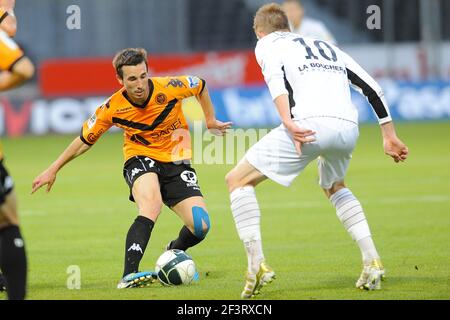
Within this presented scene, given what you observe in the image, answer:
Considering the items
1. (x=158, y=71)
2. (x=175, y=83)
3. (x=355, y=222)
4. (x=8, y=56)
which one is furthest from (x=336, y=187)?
(x=158, y=71)

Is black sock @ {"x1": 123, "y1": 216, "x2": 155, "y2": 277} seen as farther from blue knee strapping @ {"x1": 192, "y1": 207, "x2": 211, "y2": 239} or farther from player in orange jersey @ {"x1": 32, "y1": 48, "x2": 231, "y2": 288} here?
blue knee strapping @ {"x1": 192, "y1": 207, "x2": 211, "y2": 239}

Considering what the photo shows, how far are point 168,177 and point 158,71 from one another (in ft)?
58.9

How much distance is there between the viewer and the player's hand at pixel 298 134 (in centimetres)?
680

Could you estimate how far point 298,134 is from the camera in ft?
22.4

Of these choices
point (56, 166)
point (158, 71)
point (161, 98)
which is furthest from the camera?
point (158, 71)

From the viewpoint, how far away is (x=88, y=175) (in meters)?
17.2

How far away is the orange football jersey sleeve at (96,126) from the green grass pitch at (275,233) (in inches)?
45.0

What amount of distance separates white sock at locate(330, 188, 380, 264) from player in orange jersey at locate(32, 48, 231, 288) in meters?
1.23

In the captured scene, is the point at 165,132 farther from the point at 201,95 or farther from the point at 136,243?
the point at 136,243

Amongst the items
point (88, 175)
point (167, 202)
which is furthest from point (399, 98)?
point (167, 202)

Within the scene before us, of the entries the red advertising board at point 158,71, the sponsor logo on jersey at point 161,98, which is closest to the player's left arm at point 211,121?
the sponsor logo on jersey at point 161,98

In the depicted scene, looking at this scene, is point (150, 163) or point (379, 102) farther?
point (150, 163)

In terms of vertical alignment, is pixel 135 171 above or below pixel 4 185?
below

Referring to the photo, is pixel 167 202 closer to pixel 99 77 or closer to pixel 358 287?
pixel 358 287
